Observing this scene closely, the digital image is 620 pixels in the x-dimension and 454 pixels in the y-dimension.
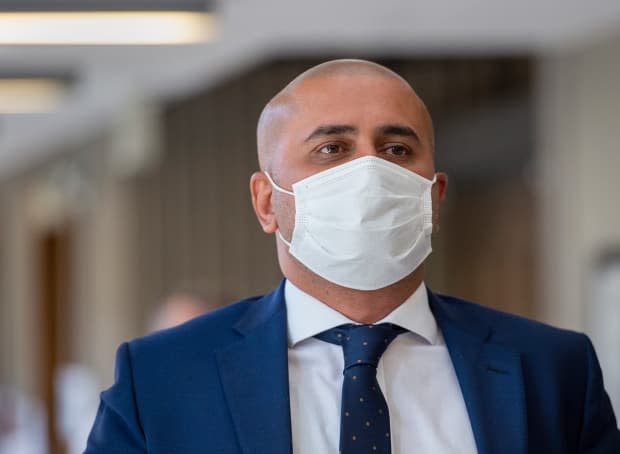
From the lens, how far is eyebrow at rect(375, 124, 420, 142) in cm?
190

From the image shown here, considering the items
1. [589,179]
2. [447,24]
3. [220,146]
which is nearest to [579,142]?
[589,179]

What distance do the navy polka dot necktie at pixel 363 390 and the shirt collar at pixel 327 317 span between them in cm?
1

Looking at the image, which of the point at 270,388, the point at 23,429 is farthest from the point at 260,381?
the point at 23,429

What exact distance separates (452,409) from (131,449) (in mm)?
461

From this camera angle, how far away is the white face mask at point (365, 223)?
1.90 metres

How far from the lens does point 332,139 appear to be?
6.24 ft

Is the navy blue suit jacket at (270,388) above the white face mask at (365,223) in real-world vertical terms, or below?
below

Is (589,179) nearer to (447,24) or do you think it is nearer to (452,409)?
(447,24)

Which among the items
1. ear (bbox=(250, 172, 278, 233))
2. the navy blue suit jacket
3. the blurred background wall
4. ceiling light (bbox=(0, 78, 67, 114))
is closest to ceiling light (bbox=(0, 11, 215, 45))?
the blurred background wall

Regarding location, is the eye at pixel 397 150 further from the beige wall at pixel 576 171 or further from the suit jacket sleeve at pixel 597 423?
the beige wall at pixel 576 171

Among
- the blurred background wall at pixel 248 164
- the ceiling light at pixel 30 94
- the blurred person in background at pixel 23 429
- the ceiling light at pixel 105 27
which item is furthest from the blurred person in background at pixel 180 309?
the blurred person in background at pixel 23 429

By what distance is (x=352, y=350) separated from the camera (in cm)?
191

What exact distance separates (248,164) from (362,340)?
7493mm

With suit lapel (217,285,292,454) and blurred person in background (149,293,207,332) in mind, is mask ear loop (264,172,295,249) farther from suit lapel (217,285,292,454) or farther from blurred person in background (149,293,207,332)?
blurred person in background (149,293,207,332)
